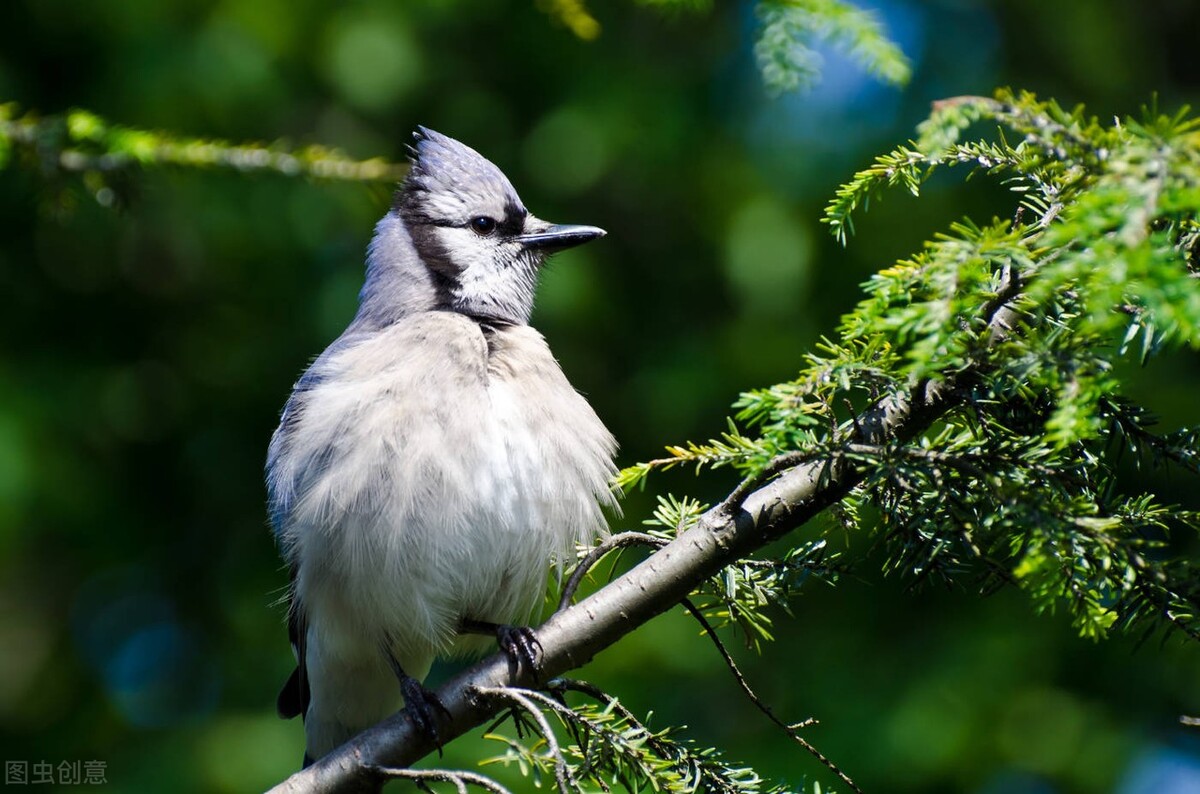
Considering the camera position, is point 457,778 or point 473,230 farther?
point 473,230

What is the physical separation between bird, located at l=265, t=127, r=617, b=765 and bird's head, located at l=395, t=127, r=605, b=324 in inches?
7.1

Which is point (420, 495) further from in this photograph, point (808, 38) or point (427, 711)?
point (808, 38)

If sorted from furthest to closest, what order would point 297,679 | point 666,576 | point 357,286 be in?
point 357,286 → point 297,679 → point 666,576

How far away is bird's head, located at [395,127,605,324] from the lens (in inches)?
112

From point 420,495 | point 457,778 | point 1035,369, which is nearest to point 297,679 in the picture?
point 420,495

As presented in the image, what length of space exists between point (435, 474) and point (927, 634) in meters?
2.10

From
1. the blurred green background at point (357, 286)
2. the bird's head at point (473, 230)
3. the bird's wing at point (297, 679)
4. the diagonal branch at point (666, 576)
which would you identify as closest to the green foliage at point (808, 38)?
the diagonal branch at point (666, 576)

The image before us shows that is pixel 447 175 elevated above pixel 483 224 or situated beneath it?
elevated above

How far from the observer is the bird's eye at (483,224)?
2961 mm

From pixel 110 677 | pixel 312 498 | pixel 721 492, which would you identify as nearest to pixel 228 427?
pixel 110 677

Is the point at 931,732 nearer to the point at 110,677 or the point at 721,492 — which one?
the point at 721,492

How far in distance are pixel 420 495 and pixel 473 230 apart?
38.4 inches

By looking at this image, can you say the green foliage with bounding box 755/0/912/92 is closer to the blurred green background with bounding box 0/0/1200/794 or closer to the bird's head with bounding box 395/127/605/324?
the bird's head with bounding box 395/127/605/324

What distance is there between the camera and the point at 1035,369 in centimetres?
115
